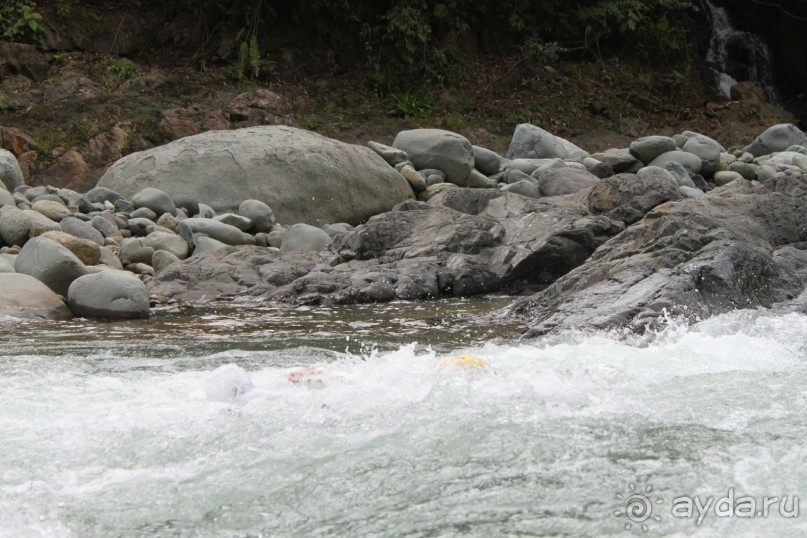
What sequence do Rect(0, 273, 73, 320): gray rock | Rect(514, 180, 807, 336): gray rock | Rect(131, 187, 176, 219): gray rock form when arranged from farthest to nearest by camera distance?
Rect(131, 187, 176, 219): gray rock → Rect(0, 273, 73, 320): gray rock → Rect(514, 180, 807, 336): gray rock

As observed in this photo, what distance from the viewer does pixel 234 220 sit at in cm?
1014

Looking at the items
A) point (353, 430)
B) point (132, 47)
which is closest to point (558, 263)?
point (353, 430)

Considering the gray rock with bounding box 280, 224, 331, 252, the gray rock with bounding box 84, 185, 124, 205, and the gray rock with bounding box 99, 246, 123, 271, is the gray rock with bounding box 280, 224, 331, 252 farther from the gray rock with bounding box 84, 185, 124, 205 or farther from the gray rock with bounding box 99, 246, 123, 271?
the gray rock with bounding box 84, 185, 124, 205

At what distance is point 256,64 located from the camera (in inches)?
661

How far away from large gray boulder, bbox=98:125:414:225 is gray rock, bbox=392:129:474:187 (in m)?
1.08

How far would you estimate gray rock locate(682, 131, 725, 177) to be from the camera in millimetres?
13625

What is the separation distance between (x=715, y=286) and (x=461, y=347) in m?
1.58

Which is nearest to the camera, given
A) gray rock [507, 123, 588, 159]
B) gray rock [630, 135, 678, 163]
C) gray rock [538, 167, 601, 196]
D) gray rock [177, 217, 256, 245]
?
gray rock [177, 217, 256, 245]

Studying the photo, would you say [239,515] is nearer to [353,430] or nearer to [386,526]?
[386,526]

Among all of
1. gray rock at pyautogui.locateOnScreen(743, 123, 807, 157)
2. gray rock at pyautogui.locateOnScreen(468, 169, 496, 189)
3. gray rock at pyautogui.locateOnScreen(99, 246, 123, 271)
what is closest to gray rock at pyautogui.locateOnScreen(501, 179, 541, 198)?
gray rock at pyautogui.locateOnScreen(468, 169, 496, 189)

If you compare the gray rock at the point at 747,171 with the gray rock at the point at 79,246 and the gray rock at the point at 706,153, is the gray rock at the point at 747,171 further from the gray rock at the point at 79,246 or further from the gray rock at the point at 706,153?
the gray rock at the point at 79,246

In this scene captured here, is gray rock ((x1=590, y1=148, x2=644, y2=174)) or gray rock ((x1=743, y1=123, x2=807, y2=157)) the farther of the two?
gray rock ((x1=743, y1=123, x2=807, y2=157))

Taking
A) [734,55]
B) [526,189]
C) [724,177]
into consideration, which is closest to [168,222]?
[526,189]

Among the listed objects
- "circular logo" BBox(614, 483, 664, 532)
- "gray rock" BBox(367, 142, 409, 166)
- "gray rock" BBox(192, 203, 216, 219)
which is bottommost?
"gray rock" BBox(192, 203, 216, 219)
